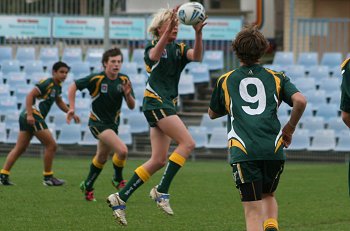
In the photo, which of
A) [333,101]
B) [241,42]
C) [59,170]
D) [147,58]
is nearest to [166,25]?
[147,58]

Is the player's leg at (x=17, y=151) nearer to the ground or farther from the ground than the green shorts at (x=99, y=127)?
nearer to the ground

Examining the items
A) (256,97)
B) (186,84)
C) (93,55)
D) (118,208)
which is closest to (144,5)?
(93,55)

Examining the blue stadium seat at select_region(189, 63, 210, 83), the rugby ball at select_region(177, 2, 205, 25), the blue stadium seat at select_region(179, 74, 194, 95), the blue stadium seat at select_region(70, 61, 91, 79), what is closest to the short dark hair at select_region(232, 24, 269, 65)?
the rugby ball at select_region(177, 2, 205, 25)

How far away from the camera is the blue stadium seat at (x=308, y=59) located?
77.2 feet

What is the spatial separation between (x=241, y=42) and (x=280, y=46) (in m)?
21.7

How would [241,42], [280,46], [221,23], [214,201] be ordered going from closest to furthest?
[241,42]
[214,201]
[221,23]
[280,46]

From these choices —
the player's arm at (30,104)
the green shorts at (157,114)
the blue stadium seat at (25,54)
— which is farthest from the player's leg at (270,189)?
the blue stadium seat at (25,54)

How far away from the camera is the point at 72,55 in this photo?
81.0 feet

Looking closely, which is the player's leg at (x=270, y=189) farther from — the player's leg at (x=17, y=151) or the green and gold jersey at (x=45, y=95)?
the player's leg at (x=17, y=151)

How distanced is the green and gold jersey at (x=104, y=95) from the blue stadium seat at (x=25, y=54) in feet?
40.5

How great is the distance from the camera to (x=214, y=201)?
1296cm

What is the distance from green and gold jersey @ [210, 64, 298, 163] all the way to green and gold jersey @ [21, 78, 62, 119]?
7259 millimetres

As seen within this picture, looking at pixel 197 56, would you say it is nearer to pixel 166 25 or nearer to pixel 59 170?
pixel 166 25

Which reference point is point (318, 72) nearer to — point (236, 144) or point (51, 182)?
point (51, 182)
